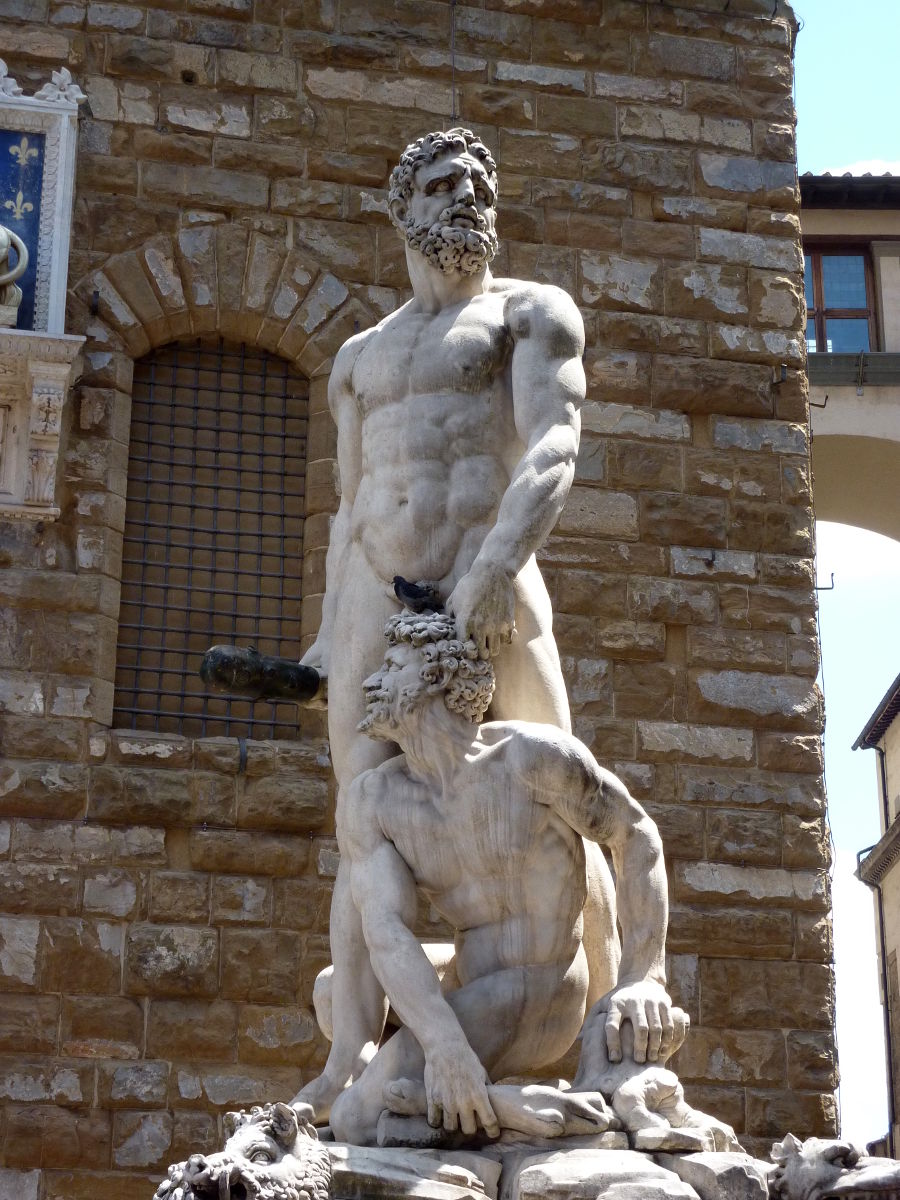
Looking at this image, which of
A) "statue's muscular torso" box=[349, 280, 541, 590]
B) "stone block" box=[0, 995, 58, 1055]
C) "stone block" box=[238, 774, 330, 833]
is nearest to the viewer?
"statue's muscular torso" box=[349, 280, 541, 590]

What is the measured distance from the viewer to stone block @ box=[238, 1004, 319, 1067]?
8.20 m

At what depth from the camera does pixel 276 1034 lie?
27.0 ft

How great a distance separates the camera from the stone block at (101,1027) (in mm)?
8086

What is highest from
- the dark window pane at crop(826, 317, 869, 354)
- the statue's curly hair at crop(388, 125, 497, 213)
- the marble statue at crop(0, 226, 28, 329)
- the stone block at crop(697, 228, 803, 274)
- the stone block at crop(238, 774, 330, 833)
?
the dark window pane at crop(826, 317, 869, 354)

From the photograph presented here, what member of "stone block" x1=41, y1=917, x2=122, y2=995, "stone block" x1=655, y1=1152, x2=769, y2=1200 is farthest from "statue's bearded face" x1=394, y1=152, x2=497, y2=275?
"stone block" x1=41, y1=917, x2=122, y2=995

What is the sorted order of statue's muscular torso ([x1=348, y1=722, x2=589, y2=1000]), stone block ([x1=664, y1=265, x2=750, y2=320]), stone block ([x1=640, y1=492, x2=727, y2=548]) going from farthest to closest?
stone block ([x1=664, y1=265, x2=750, y2=320]), stone block ([x1=640, y1=492, x2=727, y2=548]), statue's muscular torso ([x1=348, y1=722, x2=589, y2=1000])

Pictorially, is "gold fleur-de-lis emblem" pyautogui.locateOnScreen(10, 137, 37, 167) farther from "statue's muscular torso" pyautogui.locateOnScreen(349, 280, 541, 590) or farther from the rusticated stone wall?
"statue's muscular torso" pyautogui.locateOnScreen(349, 280, 541, 590)

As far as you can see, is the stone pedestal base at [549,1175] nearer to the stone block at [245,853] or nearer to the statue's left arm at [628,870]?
the statue's left arm at [628,870]

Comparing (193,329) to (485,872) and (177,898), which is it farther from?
(485,872)

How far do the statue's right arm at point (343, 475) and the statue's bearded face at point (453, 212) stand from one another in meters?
0.39

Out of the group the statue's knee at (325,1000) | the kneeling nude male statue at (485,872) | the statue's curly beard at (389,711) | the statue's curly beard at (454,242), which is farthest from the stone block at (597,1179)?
the statue's curly beard at (454,242)

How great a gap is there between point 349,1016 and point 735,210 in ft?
18.9

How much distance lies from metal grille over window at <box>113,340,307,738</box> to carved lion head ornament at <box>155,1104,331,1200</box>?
440 centimetres

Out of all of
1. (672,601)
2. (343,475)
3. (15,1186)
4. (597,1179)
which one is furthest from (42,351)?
(597,1179)
